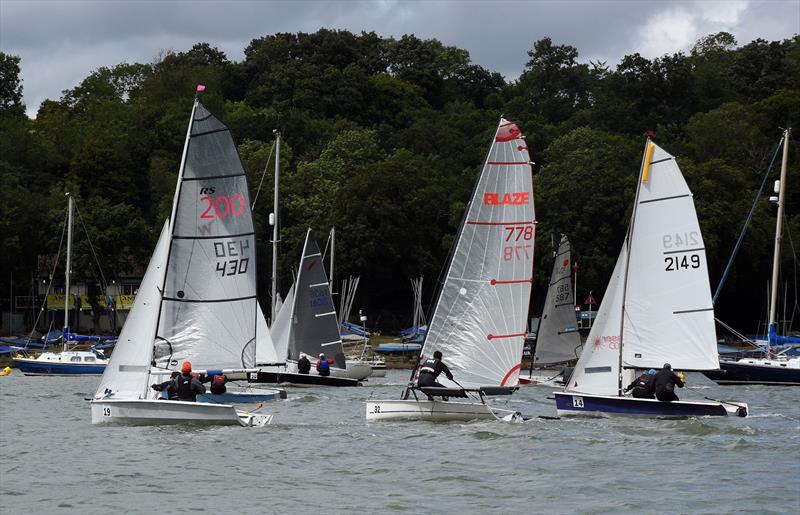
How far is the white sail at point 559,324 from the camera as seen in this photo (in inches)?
2105

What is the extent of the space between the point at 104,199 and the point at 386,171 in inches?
844

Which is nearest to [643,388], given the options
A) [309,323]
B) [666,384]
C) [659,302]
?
[666,384]

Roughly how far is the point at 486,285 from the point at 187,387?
7473mm

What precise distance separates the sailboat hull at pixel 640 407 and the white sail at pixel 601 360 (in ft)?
4.97

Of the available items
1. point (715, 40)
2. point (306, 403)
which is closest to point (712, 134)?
point (715, 40)

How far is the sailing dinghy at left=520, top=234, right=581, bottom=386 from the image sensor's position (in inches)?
2104

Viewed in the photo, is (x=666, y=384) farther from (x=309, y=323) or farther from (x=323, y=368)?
(x=309, y=323)

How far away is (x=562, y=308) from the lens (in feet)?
178

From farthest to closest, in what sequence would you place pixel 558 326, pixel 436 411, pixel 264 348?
pixel 558 326 → pixel 264 348 → pixel 436 411

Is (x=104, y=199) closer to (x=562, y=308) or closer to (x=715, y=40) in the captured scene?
(x=562, y=308)

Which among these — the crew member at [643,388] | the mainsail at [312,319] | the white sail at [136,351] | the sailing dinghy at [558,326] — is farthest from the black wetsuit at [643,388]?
the sailing dinghy at [558,326]

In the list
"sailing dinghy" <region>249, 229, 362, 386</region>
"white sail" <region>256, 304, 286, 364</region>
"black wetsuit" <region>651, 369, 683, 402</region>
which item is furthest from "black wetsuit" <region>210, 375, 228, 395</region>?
"sailing dinghy" <region>249, 229, 362, 386</region>

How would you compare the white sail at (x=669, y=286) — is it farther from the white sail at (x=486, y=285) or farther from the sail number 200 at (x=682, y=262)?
the white sail at (x=486, y=285)

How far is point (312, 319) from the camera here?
167 ft
